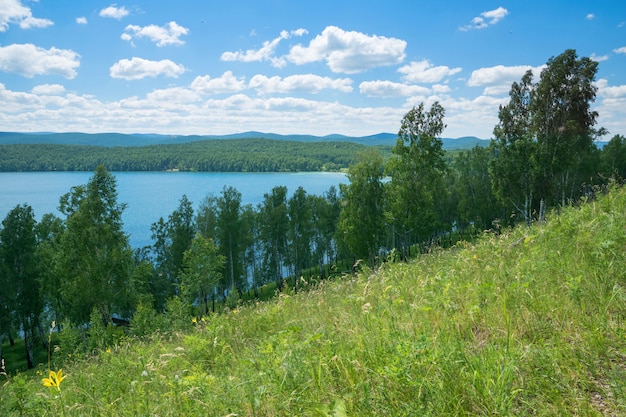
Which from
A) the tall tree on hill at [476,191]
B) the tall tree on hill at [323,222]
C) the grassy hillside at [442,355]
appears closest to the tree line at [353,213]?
the tall tree on hill at [476,191]

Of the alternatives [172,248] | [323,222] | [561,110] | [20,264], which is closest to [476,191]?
[323,222]

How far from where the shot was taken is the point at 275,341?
4.37 metres

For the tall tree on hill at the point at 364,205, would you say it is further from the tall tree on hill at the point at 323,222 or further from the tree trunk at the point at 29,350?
the tree trunk at the point at 29,350

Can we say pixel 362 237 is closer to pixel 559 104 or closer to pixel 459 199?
pixel 559 104

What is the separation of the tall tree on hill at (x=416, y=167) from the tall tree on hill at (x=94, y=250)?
67.0ft

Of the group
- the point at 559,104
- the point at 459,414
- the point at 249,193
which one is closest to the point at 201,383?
the point at 459,414

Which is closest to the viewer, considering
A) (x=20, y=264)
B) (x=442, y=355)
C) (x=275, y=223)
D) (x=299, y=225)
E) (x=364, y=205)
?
(x=442, y=355)

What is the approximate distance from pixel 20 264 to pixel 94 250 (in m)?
14.9

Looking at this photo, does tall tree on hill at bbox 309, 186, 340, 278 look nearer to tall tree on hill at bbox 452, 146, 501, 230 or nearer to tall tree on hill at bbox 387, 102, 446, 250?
tall tree on hill at bbox 452, 146, 501, 230

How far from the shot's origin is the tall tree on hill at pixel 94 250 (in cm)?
2498

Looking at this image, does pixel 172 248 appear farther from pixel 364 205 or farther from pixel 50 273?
pixel 364 205

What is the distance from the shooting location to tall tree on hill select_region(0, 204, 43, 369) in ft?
109

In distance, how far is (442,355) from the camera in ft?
9.27

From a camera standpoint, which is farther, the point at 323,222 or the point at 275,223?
the point at 323,222
